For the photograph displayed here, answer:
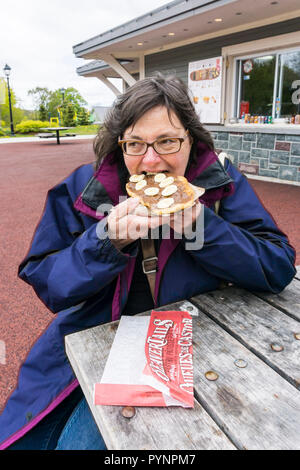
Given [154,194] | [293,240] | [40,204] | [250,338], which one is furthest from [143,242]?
[40,204]

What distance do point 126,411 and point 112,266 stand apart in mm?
521

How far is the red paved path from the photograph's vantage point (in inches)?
117

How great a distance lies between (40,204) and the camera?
7.47 metres

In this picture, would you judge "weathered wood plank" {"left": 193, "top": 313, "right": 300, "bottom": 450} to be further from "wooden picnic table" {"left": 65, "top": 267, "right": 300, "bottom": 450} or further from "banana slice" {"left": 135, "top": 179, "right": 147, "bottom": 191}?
"banana slice" {"left": 135, "top": 179, "right": 147, "bottom": 191}

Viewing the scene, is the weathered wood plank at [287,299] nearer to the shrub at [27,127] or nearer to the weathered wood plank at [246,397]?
the weathered wood plank at [246,397]

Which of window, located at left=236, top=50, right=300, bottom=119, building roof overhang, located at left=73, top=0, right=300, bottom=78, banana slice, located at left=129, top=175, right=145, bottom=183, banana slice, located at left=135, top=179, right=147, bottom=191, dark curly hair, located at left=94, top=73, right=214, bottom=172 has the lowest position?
banana slice, located at left=135, top=179, right=147, bottom=191

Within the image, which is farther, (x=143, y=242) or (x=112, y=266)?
(x=143, y=242)

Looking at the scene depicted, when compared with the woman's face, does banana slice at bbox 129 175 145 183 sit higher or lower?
lower

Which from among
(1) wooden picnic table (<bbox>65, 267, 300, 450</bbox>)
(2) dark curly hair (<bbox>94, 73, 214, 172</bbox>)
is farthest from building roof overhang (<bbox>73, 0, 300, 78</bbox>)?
(1) wooden picnic table (<bbox>65, 267, 300, 450</bbox>)

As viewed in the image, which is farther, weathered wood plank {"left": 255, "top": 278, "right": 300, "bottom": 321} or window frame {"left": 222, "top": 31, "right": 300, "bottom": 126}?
window frame {"left": 222, "top": 31, "right": 300, "bottom": 126}

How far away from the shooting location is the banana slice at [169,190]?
1474 mm

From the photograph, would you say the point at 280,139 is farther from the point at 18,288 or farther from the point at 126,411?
the point at 126,411

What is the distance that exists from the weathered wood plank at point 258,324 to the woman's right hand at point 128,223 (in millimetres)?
393

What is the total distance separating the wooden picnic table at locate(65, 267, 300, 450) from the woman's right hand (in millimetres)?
326
